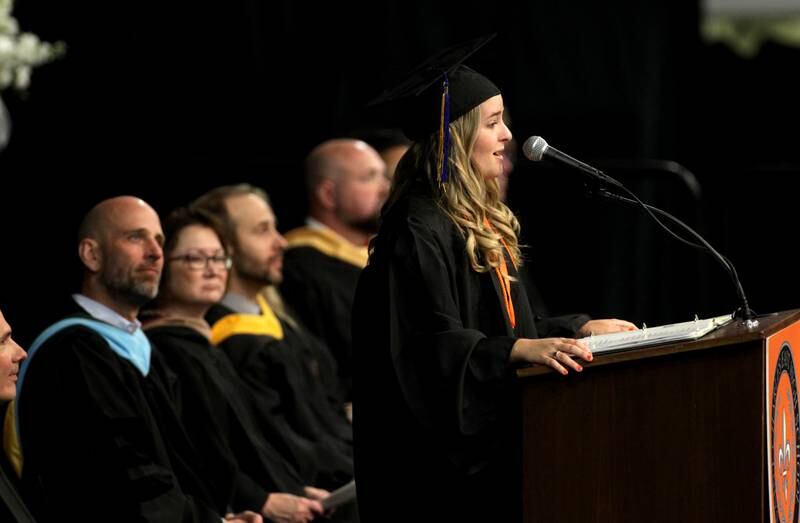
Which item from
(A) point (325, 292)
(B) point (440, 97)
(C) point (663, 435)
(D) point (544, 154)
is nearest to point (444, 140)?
(B) point (440, 97)

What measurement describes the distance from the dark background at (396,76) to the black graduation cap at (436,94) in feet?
6.75

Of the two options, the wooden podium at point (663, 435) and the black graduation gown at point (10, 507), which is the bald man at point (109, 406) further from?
the wooden podium at point (663, 435)

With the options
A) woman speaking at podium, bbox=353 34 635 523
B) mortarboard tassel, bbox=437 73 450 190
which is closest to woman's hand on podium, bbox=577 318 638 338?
woman speaking at podium, bbox=353 34 635 523

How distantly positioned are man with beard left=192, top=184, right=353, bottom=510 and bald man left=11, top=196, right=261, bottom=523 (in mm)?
793

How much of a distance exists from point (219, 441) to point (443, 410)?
153 centimetres

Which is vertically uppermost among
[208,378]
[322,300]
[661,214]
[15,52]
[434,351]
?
A: [15,52]

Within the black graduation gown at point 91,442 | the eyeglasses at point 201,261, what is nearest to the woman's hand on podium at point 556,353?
the black graduation gown at point 91,442

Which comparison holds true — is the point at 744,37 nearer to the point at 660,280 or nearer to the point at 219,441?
the point at 660,280

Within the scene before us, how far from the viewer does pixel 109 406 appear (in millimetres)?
3928

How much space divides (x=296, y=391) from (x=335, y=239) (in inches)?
46.3

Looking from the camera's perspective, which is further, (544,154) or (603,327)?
(603,327)

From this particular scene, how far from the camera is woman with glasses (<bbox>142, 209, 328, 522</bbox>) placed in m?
4.48

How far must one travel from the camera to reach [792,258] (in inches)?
301

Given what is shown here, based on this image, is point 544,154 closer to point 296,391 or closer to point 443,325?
point 443,325
